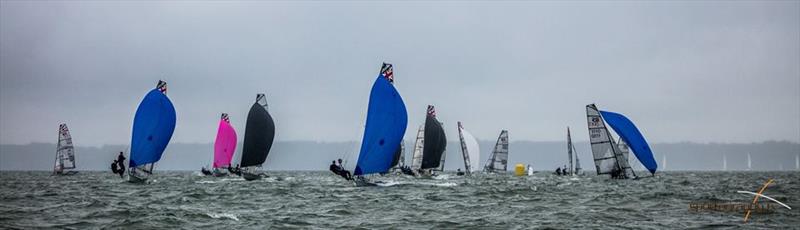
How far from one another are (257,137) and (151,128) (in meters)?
11.7

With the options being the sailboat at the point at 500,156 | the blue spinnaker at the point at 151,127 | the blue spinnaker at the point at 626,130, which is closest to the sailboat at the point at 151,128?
the blue spinnaker at the point at 151,127

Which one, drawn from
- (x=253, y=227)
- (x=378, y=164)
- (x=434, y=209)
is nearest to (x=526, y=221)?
(x=434, y=209)

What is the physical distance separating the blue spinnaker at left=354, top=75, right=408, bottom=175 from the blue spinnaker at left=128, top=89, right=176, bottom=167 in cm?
2109

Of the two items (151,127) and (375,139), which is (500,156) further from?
(375,139)

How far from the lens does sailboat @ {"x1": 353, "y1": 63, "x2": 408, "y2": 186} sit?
157 ft

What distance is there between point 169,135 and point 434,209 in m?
37.1

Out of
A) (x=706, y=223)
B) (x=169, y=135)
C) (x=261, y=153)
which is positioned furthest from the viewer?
(x=261, y=153)

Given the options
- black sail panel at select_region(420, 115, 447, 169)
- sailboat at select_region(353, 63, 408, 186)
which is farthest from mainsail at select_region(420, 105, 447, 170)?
sailboat at select_region(353, 63, 408, 186)

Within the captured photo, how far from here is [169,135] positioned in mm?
63219

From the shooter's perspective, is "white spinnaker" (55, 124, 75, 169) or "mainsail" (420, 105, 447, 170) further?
"white spinnaker" (55, 124, 75, 169)

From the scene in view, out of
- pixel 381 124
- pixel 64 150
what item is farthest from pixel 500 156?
pixel 381 124

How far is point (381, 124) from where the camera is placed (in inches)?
1879

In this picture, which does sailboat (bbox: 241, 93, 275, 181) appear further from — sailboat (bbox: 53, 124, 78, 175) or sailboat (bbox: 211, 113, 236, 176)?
sailboat (bbox: 53, 124, 78, 175)

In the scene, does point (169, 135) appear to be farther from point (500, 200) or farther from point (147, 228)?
point (147, 228)
